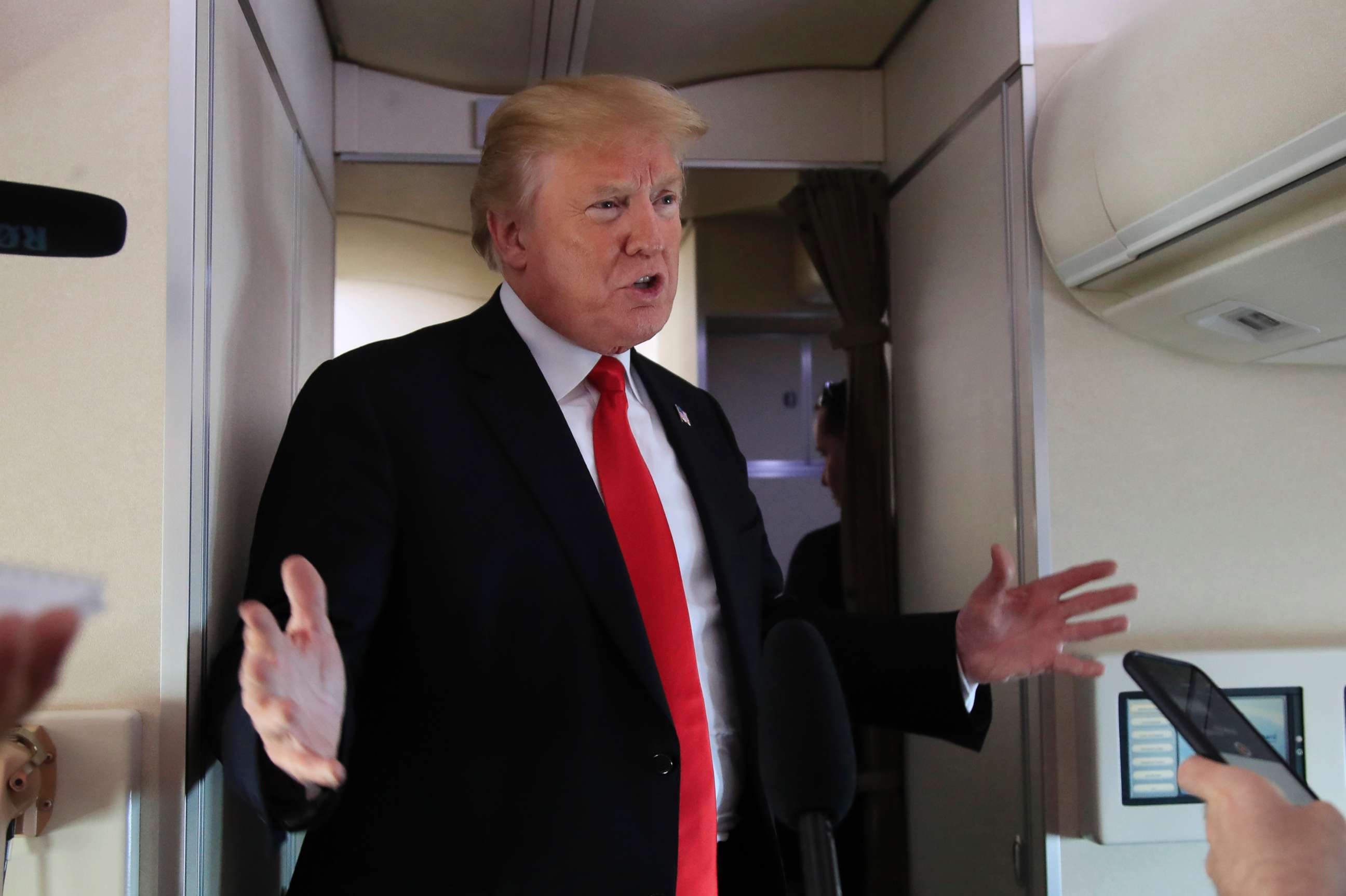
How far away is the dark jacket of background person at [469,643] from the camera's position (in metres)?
1.22

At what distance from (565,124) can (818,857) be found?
114 cm

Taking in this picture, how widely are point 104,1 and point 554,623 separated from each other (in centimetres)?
81

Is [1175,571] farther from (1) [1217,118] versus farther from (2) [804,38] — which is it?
(2) [804,38]

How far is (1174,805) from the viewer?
1.63 metres

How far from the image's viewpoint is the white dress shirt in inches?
56.6

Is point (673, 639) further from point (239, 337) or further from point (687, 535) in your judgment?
point (239, 337)

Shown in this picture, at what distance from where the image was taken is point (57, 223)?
0.49 m

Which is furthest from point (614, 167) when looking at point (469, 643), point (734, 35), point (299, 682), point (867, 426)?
point (867, 426)

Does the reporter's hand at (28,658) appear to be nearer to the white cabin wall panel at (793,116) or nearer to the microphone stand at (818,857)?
the microphone stand at (818,857)

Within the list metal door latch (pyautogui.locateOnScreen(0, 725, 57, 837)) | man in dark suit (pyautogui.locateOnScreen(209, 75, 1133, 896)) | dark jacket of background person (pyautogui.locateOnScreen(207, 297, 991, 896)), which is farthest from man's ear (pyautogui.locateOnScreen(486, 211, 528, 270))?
metal door latch (pyautogui.locateOnScreen(0, 725, 57, 837))

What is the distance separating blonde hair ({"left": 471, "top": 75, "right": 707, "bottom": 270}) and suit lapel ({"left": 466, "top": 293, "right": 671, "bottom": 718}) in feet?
0.88

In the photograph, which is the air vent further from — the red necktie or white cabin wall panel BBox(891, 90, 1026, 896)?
the red necktie

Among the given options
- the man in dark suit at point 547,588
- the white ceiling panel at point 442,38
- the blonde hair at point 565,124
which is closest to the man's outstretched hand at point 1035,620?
the man in dark suit at point 547,588

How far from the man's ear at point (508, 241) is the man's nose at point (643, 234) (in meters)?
0.16
